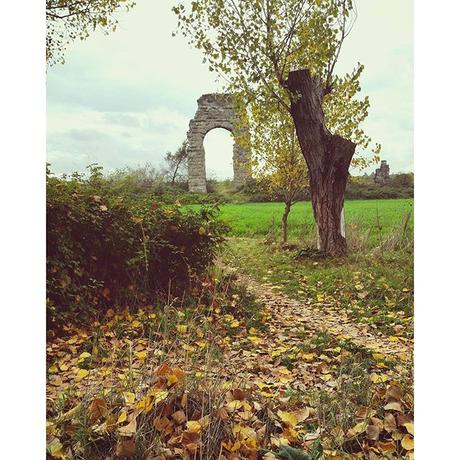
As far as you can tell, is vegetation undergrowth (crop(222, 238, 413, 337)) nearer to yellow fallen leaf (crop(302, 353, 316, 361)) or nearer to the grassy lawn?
the grassy lawn

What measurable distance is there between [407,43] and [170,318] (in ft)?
6.25

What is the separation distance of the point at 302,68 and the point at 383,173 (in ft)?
2.64

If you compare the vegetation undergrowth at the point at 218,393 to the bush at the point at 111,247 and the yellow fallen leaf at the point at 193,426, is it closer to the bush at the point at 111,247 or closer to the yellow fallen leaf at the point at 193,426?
the yellow fallen leaf at the point at 193,426

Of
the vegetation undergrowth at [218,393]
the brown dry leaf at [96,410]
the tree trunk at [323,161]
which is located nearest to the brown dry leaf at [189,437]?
the vegetation undergrowth at [218,393]

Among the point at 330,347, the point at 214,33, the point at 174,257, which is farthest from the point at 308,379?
the point at 214,33

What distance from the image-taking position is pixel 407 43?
2.50 m

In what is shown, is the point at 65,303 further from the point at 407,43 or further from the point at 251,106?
the point at 407,43

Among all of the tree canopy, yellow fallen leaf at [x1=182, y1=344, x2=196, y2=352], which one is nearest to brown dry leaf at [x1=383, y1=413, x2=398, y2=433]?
yellow fallen leaf at [x1=182, y1=344, x2=196, y2=352]

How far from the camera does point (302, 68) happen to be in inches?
115

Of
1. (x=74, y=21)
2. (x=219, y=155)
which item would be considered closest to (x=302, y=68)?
(x=219, y=155)

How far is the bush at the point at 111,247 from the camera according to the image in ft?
9.06

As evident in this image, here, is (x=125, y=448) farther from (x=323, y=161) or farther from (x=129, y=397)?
(x=323, y=161)

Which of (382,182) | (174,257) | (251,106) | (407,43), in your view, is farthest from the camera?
(174,257)
